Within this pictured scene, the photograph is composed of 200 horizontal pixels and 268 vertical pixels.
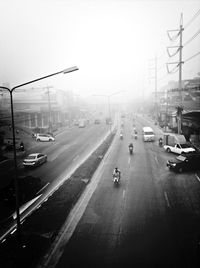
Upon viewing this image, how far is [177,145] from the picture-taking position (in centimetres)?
3291

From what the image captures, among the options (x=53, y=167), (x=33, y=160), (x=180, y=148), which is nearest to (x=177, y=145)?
(x=180, y=148)

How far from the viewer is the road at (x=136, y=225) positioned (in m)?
11.8

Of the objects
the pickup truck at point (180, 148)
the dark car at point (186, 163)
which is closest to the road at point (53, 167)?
the dark car at point (186, 163)

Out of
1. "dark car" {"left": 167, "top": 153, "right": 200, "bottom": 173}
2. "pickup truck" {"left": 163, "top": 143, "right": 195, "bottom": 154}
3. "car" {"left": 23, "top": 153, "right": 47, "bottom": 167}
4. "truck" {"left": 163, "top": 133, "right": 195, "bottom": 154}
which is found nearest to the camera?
"dark car" {"left": 167, "top": 153, "right": 200, "bottom": 173}

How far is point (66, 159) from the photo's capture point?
3281 centimetres

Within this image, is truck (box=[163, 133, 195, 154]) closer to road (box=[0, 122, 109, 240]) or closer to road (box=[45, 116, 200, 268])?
road (box=[45, 116, 200, 268])

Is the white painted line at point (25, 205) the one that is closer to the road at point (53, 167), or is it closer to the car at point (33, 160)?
the road at point (53, 167)

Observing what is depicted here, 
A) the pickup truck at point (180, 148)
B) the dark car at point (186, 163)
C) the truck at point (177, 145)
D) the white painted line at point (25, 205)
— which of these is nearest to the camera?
the white painted line at point (25, 205)

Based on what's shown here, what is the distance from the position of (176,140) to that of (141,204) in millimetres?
18506

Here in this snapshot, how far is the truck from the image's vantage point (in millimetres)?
31842

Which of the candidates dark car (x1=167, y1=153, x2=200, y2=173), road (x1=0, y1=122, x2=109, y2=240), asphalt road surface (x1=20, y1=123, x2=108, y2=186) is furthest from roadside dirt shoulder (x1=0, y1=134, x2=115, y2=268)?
dark car (x1=167, y1=153, x2=200, y2=173)

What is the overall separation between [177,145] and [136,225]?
A: 20.3 meters

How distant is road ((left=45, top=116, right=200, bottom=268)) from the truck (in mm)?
8471

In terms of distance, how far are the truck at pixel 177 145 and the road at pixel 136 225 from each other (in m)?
8.47
